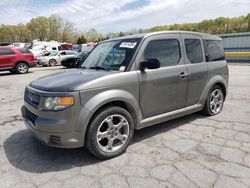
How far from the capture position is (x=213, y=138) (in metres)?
3.95

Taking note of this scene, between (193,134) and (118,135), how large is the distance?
1.51m

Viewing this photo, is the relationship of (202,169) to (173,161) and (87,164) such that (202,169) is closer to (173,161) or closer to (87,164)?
(173,161)

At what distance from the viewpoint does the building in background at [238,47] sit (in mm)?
20047

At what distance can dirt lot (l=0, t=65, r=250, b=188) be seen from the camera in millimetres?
2801

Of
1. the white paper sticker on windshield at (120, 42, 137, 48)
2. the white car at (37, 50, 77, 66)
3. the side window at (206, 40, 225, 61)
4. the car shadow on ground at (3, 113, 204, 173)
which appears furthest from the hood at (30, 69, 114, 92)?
the white car at (37, 50, 77, 66)

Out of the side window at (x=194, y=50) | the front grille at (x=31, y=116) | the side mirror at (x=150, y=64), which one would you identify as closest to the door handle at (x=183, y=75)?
the side window at (x=194, y=50)

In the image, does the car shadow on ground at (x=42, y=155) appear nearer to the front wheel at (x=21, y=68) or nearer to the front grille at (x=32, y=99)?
the front grille at (x=32, y=99)

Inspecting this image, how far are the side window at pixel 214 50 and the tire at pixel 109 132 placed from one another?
2.50 m

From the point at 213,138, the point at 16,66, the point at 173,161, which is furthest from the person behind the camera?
the point at 16,66

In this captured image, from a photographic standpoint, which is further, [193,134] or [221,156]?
[193,134]

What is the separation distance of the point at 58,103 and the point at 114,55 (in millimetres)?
1387

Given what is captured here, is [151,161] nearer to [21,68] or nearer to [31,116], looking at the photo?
[31,116]

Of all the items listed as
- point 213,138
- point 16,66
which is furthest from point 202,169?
point 16,66

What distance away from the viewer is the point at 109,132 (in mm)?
3346
